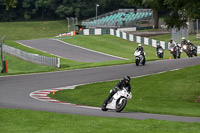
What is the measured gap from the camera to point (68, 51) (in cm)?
5178

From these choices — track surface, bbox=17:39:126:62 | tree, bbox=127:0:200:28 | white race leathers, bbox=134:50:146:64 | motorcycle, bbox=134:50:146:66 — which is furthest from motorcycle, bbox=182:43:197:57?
tree, bbox=127:0:200:28

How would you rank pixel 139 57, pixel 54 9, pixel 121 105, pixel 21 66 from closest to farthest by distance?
pixel 121 105 < pixel 139 57 < pixel 21 66 < pixel 54 9

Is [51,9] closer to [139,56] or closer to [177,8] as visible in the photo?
[139,56]

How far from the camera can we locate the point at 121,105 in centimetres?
1683

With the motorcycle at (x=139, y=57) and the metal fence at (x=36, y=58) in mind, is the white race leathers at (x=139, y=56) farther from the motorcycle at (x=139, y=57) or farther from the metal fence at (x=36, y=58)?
the metal fence at (x=36, y=58)

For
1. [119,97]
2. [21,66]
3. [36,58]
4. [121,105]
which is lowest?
[21,66]

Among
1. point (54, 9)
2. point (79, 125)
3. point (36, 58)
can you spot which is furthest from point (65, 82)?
point (54, 9)

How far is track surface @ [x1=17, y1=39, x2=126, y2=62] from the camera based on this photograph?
46.7 meters

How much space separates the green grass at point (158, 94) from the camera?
18.3 m

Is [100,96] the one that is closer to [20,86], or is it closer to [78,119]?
[20,86]

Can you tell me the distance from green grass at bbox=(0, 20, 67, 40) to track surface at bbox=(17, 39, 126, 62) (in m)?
27.2

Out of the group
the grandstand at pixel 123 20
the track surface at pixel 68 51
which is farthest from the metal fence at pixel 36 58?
the grandstand at pixel 123 20

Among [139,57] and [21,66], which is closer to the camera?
[139,57]

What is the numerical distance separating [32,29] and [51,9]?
32.3 ft
